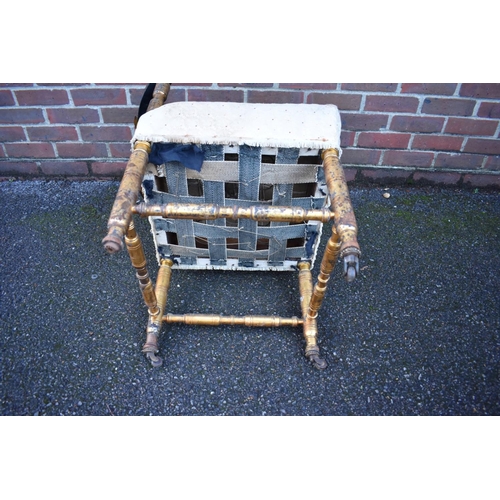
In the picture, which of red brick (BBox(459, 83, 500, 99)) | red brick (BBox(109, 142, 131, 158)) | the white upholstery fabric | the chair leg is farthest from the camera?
red brick (BBox(109, 142, 131, 158))

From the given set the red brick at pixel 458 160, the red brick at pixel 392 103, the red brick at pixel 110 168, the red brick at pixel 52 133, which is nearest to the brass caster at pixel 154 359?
the red brick at pixel 110 168

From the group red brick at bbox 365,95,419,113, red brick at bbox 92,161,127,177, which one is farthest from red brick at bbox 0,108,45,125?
red brick at bbox 365,95,419,113

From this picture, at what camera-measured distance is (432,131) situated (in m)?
2.05

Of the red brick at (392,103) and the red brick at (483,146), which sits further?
the red brick at (483,146)

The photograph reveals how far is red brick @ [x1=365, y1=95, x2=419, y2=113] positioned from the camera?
1.93 meters

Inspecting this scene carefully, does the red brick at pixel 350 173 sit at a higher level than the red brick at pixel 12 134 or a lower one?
lower

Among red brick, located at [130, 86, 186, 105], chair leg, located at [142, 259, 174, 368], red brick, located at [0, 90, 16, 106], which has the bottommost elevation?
chair leg, located at [142, 259, 174, 368]

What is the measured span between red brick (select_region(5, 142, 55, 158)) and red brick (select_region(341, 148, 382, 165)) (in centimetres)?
154

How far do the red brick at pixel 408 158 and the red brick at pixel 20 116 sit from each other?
1.76 meters

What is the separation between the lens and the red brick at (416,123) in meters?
2.00

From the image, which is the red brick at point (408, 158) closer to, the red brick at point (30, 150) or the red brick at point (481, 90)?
the red brick at point (481, 90)

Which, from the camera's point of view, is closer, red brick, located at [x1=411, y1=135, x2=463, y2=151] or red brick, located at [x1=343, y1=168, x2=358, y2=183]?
red brick, located at [x1=411, y1=135, x2=463, y2=151]

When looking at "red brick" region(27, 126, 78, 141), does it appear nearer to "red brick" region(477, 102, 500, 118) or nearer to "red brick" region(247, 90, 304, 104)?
"red brick" region(247, 90, 304, 104)

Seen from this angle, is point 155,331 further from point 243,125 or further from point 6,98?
point 6,98
